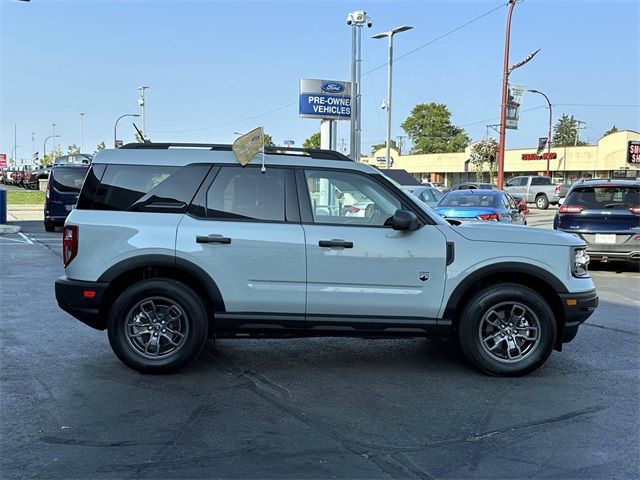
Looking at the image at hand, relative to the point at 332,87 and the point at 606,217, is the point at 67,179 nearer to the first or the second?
the point at 332,87

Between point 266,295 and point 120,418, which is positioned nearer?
point 120,418

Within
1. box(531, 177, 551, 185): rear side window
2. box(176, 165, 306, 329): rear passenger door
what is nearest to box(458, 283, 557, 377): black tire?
box(176, 165, 306, 329): rear passenger door

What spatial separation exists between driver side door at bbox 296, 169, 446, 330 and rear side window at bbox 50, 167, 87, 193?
13949mm

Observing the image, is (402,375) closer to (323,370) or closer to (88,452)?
(323,370)

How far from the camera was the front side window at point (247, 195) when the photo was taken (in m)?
5.30

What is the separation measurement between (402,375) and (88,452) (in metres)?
2.72

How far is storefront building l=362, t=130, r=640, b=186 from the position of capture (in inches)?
2140

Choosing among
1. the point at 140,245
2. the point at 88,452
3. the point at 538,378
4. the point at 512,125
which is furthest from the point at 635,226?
the point at 512,125

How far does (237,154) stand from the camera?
211 inches

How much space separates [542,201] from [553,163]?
26.5 metres

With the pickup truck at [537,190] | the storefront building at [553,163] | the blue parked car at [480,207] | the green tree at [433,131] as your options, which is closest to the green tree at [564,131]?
the green tree at [433,131]

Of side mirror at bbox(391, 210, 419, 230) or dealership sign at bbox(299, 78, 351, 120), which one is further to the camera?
dealership sign at bbox(299, 78, 351, 120)

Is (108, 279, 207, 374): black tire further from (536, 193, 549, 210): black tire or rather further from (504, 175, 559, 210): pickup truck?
(536, 193, 549, 210): black tire

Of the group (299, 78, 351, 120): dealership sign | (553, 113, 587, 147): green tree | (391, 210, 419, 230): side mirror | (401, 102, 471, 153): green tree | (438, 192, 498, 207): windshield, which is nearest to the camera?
(391, 210, 419, 230): side mirror
